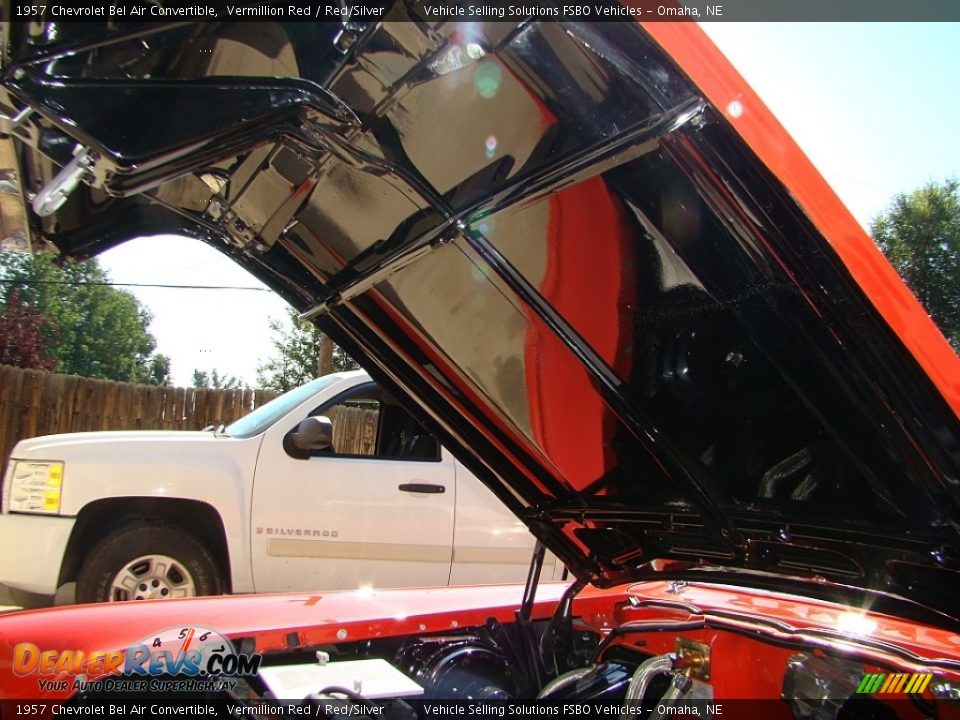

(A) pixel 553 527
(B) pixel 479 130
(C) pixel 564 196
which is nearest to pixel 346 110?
(B) pixel 479 130

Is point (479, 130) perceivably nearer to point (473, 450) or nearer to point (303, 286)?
point (303, 286)

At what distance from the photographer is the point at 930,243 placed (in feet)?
54.3

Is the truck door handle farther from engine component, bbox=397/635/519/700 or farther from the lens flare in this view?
the lens flare

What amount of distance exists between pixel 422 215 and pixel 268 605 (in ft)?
4.52

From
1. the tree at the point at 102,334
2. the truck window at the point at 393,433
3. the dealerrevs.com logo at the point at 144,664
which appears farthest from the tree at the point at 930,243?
the tree at the point at 102,334

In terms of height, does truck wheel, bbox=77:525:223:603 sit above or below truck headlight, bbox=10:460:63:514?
below

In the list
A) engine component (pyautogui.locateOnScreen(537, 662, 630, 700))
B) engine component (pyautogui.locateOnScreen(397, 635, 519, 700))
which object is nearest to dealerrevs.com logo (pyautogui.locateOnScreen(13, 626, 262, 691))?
engine component (pyautogui.locateOnScreen(397, 635, 519, 700))

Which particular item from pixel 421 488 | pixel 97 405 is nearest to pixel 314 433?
pixel 421 488

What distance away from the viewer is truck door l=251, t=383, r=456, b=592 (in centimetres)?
469

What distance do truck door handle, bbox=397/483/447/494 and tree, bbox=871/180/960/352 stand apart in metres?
13.6

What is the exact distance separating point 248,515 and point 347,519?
25.3 inches

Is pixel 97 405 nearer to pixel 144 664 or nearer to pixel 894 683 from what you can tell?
pixel 144 664

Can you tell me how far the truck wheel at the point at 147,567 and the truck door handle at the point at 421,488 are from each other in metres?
1.32

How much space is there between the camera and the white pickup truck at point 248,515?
14.5ft
